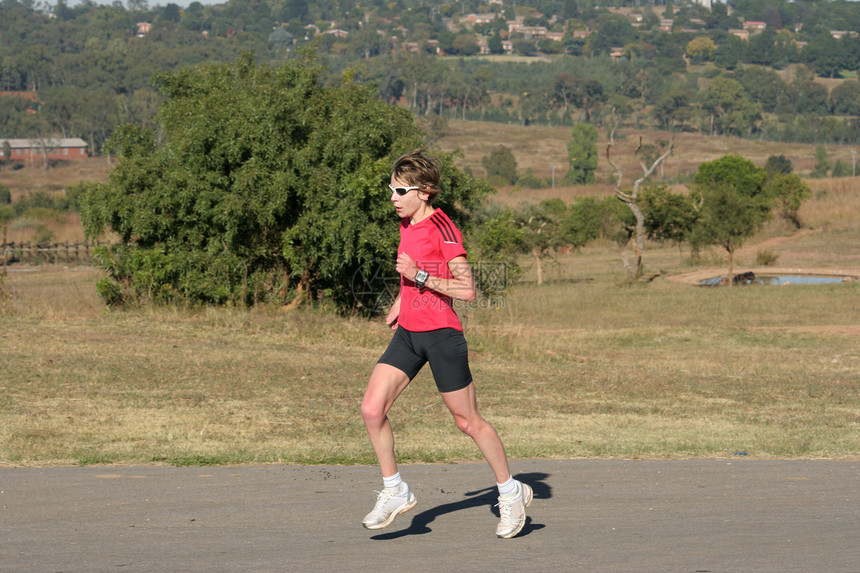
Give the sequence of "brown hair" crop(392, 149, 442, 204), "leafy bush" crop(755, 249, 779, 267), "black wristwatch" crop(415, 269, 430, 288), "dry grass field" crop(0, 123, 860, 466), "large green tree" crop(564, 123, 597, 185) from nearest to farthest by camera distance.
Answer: "black wristwatch" crop(415, 269, 430, 288) < "brown hair" crop(392, 149, 442, 204) < "dry grass field" crop(0, 123, 860, 466) < "leafy bush" crop(755, 249, 779, 267) < "large green tree" crop(564, 123, 597, 185)

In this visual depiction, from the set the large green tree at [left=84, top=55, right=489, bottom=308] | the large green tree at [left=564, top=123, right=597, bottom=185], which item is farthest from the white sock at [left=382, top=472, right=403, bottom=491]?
the large green tree at [left=564, top=123, right=597, bottom=185]

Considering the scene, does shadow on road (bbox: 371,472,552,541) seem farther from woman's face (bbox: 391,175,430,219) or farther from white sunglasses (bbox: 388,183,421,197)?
white sunglasses (bbox: 388,183,421,197)

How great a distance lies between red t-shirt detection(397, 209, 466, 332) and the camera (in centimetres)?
530

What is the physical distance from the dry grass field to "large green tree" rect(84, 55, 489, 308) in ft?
4.24

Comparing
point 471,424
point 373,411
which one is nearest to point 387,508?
point 373,411

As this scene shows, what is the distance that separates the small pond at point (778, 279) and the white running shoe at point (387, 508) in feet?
97.2

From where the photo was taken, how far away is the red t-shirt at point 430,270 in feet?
17.4

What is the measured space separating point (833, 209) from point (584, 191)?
23953 millimetres

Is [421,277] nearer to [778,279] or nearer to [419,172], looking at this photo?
[419,172]

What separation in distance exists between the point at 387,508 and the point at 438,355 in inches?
35.0

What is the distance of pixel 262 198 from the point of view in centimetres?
1820

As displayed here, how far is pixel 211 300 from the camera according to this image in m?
19.4

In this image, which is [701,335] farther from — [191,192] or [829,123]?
[829,123]

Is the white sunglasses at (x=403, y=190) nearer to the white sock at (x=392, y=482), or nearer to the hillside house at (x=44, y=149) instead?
the white sock at (x=392, y=482)
